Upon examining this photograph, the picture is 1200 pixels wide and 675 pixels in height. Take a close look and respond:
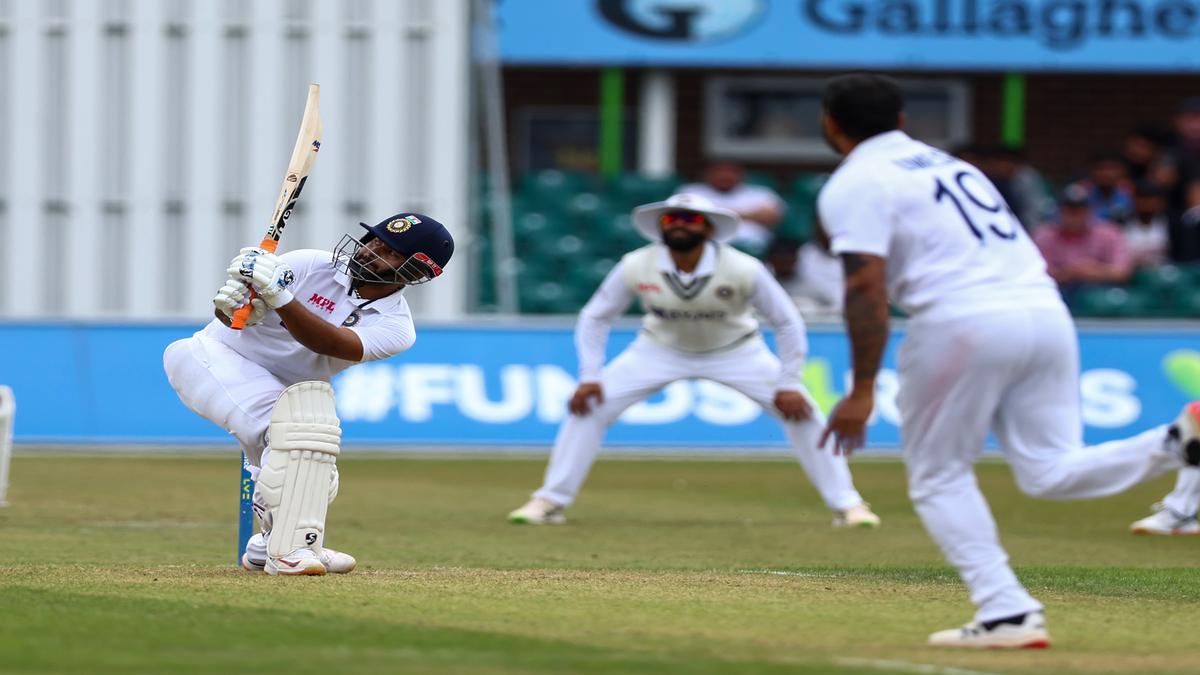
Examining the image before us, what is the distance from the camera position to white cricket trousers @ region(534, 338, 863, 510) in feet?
37.4

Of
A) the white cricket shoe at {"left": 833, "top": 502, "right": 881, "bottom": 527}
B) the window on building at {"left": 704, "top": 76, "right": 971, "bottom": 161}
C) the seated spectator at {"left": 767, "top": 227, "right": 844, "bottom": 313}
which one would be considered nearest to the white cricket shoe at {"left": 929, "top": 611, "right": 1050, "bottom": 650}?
the white cricket shoe at {"left": 833, "top": 502, "right": 881, "bottom": 527}

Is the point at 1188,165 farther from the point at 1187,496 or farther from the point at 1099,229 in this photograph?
the point at 1187,496

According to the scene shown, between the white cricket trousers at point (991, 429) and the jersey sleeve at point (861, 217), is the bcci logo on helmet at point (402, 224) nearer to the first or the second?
the jersey sleeve at point (861, 217)

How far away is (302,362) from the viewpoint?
26.7 ft

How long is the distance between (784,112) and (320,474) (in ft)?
49.6

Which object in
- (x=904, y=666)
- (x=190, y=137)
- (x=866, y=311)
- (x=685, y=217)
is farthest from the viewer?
(x=190, y=137)

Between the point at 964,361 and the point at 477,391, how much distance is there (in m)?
10.3

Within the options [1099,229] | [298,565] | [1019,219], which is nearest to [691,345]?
[298,565]

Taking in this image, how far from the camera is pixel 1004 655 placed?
233 inches

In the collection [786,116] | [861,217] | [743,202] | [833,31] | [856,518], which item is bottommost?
[856,518]

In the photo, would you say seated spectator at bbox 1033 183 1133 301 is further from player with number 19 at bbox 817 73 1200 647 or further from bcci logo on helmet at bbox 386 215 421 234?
player with number 19 at bbox 817 73 1200 647

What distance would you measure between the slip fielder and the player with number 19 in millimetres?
5122

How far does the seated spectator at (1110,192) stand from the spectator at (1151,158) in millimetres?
140

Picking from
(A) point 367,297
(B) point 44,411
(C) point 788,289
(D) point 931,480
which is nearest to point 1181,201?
(C) point 788,289
